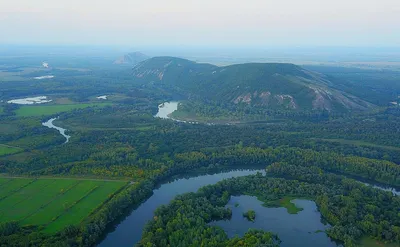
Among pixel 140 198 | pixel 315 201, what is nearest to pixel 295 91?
pixel 315 201

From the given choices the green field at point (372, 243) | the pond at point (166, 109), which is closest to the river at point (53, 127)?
the pond at point (166, 109)

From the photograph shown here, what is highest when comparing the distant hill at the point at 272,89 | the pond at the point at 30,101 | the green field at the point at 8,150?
the distant hill at the point at 272,89

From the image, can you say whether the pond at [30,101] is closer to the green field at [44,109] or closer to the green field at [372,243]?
the green field at [44,109]

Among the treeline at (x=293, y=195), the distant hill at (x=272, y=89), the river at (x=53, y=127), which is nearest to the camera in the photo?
the treeline at (x=293, y=195)

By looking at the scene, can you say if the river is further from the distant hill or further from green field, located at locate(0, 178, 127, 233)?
the distant hill

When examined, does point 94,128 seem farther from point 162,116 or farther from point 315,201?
point 315,201

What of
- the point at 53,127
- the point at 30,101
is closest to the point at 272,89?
the point at 53,127

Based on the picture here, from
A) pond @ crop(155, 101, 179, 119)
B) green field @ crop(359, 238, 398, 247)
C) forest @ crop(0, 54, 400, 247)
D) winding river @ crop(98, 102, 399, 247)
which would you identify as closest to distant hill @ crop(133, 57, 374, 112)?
forest @ crop(0, 54, 400, 247)

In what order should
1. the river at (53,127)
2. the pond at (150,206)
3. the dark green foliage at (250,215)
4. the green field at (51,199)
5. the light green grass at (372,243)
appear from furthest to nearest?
the river at (53,127) → the dark green foliage at (250,215) → the green field at (51,199) → the pond at (150,206) → the light green grass at (372,243)
